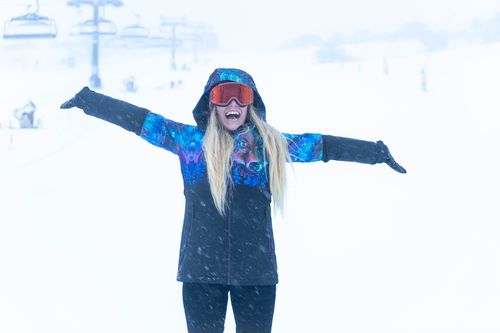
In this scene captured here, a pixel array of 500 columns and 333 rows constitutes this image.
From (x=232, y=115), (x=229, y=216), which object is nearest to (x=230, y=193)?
(x=229, y=216)

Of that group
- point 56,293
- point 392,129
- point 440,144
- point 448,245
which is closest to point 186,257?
point 56,293

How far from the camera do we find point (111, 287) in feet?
15.5

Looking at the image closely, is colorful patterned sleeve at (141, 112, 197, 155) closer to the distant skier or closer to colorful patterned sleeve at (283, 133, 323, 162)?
colorful patterned sleeve at (283, 133, 323, 162)

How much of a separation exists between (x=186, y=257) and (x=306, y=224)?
4.10 m

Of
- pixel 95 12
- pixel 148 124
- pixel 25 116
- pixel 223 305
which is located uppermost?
pixel 95 12

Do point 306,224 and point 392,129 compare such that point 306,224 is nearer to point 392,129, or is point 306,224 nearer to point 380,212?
point 380,212

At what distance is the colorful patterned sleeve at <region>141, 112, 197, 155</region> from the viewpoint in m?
2.61

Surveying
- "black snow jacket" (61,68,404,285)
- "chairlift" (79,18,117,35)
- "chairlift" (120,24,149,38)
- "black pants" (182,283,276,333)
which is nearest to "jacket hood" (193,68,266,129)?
"black snow jacket" (61,68,404,285)

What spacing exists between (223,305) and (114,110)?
0.90 meters

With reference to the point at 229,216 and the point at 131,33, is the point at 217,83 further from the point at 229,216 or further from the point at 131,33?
the point at 131,33

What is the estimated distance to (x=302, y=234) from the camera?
6.23 meters

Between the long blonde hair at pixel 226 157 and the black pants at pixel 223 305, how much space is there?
1.07 ft

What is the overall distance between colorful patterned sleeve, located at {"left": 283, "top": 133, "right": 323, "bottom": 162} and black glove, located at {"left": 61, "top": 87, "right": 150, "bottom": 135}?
0.59 meters

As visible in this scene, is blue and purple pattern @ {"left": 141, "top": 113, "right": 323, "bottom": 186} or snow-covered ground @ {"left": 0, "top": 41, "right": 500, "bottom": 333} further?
snow-covered ground @ {"left": 0, "top": 41, "right": 500, "bottom": 333}
